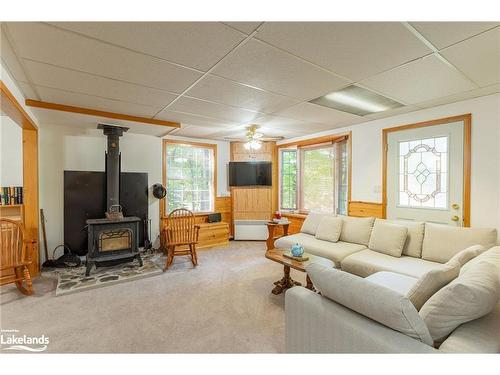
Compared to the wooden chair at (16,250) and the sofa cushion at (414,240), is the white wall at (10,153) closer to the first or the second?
the wooden chair at (16,250)

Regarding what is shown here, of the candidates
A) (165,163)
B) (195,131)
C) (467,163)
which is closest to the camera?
(467,163)

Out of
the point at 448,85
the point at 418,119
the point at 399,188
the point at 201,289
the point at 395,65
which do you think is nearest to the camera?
the point at 395,65

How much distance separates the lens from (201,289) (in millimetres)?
3014

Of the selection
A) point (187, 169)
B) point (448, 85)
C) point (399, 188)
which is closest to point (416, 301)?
point (448, 85)

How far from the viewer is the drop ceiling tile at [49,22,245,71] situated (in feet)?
4.87

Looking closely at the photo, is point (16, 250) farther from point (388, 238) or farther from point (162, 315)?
point (388, 238)

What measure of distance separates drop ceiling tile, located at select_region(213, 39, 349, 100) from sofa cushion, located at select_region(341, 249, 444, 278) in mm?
1950

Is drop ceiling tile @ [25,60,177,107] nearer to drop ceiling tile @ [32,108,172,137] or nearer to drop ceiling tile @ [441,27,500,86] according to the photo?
drop ceiling tile @ [32,108,172,137]

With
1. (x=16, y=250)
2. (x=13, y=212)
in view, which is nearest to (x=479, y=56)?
(x=16, y=250)

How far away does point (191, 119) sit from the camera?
3715 mm

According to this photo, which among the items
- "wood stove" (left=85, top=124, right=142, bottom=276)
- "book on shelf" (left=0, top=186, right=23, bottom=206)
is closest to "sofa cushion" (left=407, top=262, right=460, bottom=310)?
"wood stove" (left=85, top=124, right=142, bottom=276)

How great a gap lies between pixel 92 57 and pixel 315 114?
2701 millimetres

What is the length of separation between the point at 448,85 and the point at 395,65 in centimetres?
91
